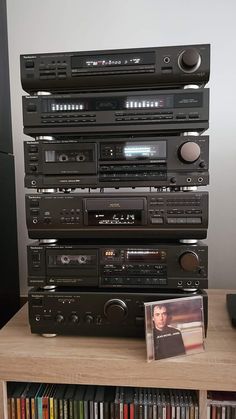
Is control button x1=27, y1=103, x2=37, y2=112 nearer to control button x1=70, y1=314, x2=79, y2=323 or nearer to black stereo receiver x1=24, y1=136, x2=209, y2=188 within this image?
black stereo receiver x1=24, y1=136, x2=209, y2=188

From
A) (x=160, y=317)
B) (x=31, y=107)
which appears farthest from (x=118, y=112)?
(x=160, y=317)

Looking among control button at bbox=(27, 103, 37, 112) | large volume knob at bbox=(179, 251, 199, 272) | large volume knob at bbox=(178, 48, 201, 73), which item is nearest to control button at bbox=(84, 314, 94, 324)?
large volume knob at bbox=(179, 251, 199, 272)

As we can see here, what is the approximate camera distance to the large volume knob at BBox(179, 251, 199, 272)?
0.66m

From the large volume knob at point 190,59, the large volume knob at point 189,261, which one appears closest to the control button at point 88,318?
the large volume knob at point 189,261

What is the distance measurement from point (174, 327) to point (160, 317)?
0.12 ft

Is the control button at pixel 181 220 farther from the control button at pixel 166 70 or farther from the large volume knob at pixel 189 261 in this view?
the control button at pixel 166 70

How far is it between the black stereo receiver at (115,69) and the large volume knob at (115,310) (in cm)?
50

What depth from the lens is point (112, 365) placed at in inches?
24.3

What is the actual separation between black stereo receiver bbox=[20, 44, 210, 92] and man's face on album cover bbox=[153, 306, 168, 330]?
0.50 metres

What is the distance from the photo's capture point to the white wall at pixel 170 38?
3.30 feet

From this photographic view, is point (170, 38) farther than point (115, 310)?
Yes

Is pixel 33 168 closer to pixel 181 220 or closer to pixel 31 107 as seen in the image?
pixel 31 107

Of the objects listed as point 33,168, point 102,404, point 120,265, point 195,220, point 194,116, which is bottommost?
point 102,404

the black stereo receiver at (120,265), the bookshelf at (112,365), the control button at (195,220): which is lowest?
the bookshelf at (112,365)
